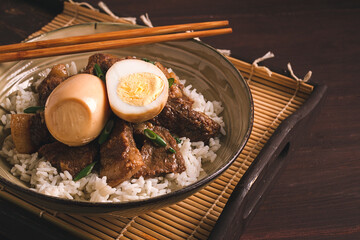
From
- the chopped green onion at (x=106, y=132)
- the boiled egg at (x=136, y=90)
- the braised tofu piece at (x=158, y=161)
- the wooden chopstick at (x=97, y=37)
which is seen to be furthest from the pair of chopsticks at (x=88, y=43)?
the braised tofu piece at (x=158, y=161)

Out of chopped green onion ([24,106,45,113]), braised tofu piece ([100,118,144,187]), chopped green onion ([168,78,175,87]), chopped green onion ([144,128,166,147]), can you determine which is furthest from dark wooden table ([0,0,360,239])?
chopped green onion ([168,78,175,87])

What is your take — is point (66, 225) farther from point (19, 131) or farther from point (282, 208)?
point (282, 208)

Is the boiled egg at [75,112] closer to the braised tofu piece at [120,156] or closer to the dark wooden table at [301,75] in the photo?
the braised tofu piece at [120,156]

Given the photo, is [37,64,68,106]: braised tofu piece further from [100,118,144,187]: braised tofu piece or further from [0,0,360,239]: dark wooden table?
[0,0,360,239]: dark wooden table

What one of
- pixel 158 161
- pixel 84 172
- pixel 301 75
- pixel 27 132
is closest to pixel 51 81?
pixel 27 132

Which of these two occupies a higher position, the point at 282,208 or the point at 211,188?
the point at 211,188

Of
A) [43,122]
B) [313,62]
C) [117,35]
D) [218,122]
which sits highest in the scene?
[117,35]

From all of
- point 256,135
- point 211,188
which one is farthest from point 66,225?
point 256,135

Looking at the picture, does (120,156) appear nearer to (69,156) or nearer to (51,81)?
(69,156)
